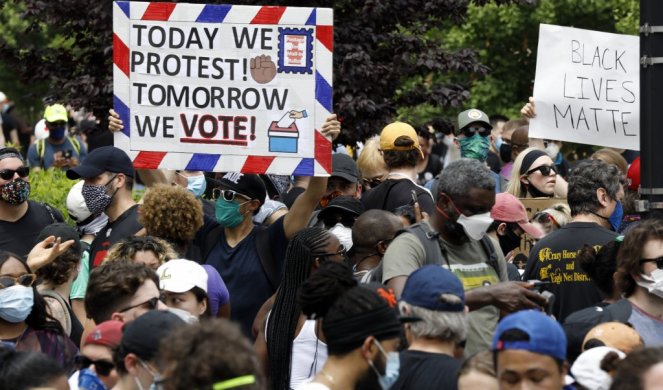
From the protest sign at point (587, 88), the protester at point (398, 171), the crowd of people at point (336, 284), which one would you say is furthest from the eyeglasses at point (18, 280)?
the protest sign at point (587, 88)

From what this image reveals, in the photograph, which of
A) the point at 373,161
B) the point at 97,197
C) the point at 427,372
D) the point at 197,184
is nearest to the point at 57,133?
the point at 197,184

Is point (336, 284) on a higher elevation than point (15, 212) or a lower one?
lower

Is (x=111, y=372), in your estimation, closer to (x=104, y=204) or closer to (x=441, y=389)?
(x=441, y=389)

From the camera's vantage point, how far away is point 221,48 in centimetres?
858

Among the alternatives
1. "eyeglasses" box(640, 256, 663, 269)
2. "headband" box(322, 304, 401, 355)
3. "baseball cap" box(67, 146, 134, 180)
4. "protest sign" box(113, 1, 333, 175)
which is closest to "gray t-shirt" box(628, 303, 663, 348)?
"eyeglasses" box(640, 256, 663, 269)

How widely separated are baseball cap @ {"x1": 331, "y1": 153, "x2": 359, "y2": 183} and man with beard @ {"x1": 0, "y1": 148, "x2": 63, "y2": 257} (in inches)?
85.4

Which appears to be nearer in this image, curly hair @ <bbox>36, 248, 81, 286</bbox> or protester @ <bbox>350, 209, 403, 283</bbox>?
protester @ <bbox>350, 209, 403, 283</bbox>

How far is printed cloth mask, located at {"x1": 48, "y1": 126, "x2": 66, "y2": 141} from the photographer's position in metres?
16.7

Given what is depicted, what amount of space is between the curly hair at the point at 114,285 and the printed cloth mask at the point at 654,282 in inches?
96.6

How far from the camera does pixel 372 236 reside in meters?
7.53

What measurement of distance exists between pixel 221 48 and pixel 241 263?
4.85 feet

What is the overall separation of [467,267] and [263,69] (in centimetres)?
249

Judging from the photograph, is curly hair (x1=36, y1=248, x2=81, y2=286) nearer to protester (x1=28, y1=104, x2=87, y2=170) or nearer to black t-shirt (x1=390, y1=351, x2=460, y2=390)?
black t-shirt (x1=390, y1=351, x2=460, y2=390)

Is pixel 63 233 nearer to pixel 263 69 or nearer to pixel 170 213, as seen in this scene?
pixel 170 213
